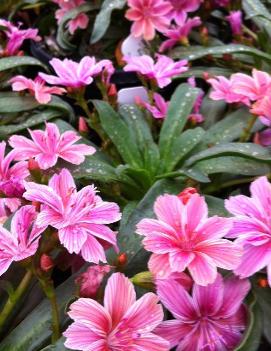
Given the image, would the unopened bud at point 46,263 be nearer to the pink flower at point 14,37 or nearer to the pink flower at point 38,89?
the pink flower at point 38,89

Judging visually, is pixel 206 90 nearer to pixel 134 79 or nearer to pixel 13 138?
pixel 134 79

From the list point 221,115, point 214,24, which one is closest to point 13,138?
point 221,115

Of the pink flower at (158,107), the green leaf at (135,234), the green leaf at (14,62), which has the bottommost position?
the pink flower at (158,107)

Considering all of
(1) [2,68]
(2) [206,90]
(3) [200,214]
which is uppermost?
(3) [200,214]

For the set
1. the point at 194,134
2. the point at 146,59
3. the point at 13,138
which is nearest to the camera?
the point at 13,138

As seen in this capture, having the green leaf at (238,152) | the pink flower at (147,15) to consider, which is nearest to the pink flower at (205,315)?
the green leaf at (238,152)

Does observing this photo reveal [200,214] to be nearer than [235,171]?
Yes

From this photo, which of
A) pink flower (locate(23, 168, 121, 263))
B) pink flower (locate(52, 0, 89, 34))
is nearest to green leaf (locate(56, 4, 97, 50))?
pink flower (locate(52, 0, 89, 34))
